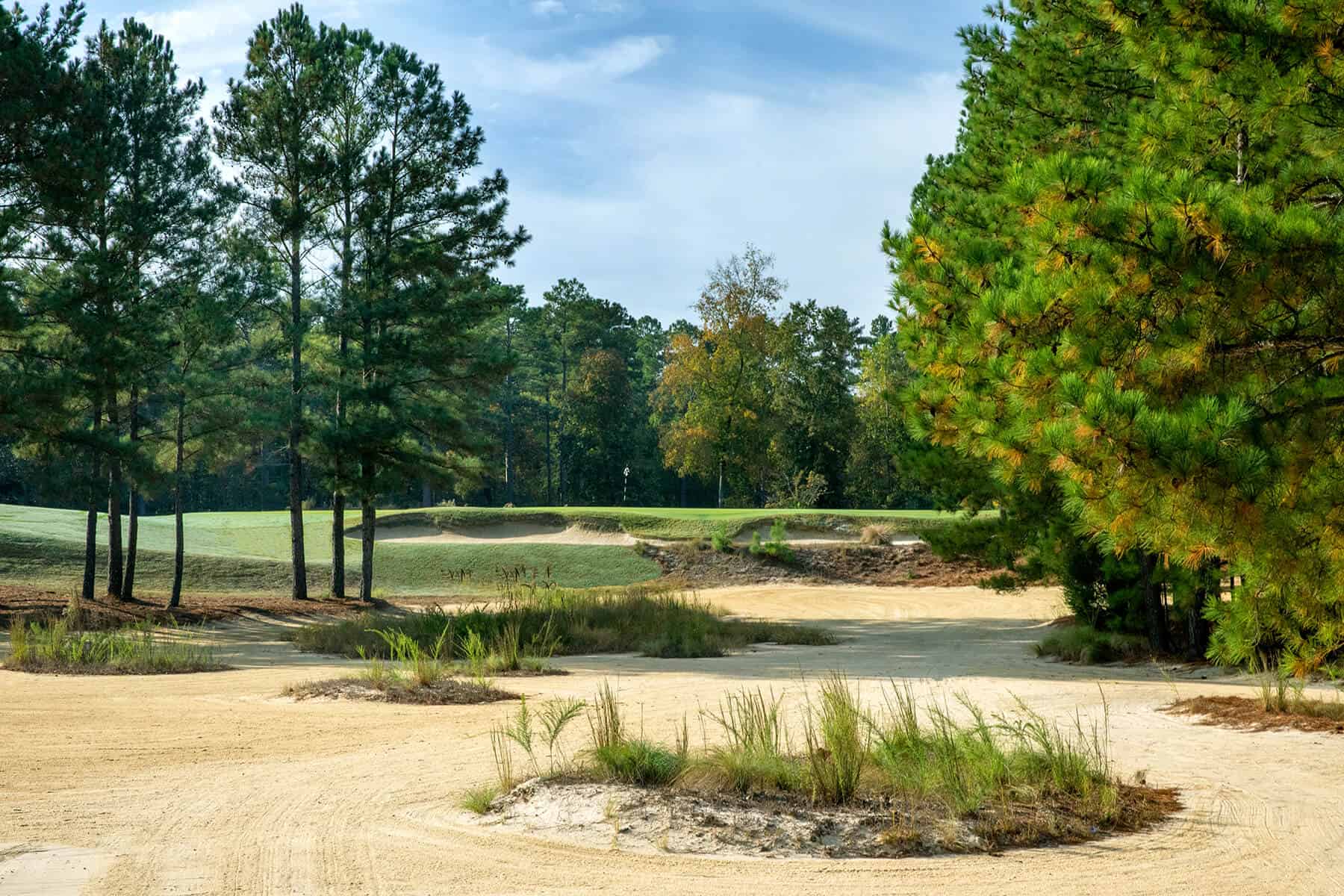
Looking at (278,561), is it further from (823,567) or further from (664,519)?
(823,567)

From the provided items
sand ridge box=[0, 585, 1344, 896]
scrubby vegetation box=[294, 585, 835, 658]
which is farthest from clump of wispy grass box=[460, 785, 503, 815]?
scrubby vegetation box=[294, 585, 835, 658]

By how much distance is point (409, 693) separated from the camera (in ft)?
32.6

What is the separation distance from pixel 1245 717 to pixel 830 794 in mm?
4583

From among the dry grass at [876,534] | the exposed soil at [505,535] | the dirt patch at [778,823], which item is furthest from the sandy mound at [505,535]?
the dirt patch at [778,823]

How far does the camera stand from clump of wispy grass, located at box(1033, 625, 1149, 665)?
13422 millimetres

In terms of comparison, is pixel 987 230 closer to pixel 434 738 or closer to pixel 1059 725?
pixel 1059 725

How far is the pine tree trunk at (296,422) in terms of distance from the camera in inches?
920

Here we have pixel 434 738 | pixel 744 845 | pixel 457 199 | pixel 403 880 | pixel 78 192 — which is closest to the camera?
pixel 403 880

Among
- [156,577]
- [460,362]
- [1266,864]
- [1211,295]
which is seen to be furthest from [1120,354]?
[156,577]

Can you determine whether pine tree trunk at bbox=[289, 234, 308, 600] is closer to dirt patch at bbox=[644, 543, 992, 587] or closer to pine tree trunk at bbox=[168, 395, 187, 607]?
pine tree trunk at bbox=[168, 395, 187, 607]

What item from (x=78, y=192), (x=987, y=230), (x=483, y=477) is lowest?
(x=483, y=477)

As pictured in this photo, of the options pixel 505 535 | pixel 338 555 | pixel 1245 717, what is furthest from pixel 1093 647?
pixel 505 535

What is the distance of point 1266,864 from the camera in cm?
479

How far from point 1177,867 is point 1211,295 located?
2.82m
